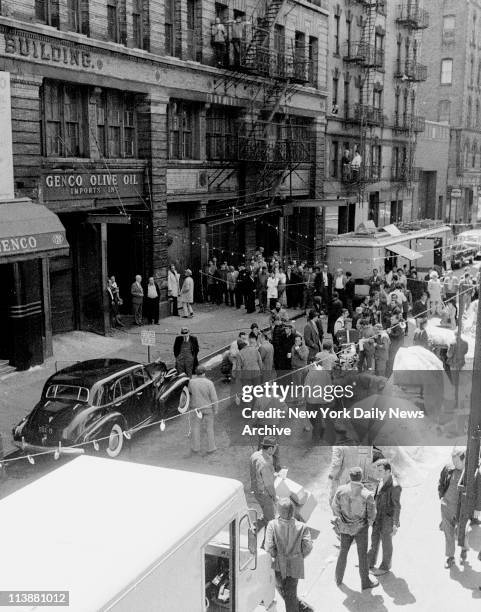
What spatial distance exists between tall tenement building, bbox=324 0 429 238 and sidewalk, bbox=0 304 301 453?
11735mm

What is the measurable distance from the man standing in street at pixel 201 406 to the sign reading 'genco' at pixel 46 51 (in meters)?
10.3

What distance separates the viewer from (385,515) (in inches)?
344

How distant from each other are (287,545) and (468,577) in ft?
9.03

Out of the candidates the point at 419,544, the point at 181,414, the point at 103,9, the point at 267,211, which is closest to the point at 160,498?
the point at 419,544

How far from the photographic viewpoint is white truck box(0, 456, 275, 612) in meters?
4.99

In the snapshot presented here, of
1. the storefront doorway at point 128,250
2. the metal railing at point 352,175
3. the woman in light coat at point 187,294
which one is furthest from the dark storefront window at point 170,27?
the metal railing at point 352,175

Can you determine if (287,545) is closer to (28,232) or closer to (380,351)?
(380,351)

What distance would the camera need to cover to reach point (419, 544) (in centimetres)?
962

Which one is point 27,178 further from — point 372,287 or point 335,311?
point 372,287

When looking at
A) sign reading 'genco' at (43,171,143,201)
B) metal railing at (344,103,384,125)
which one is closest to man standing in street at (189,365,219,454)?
sign reading 'genco' at (43,171,143,201)

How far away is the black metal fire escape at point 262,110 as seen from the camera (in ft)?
93.3

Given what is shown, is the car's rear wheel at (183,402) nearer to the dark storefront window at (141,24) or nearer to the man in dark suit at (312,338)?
the man in dark suit at (312,338)

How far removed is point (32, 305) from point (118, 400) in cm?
679

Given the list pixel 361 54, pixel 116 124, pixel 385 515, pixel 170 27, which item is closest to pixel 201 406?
pixel 385 515
